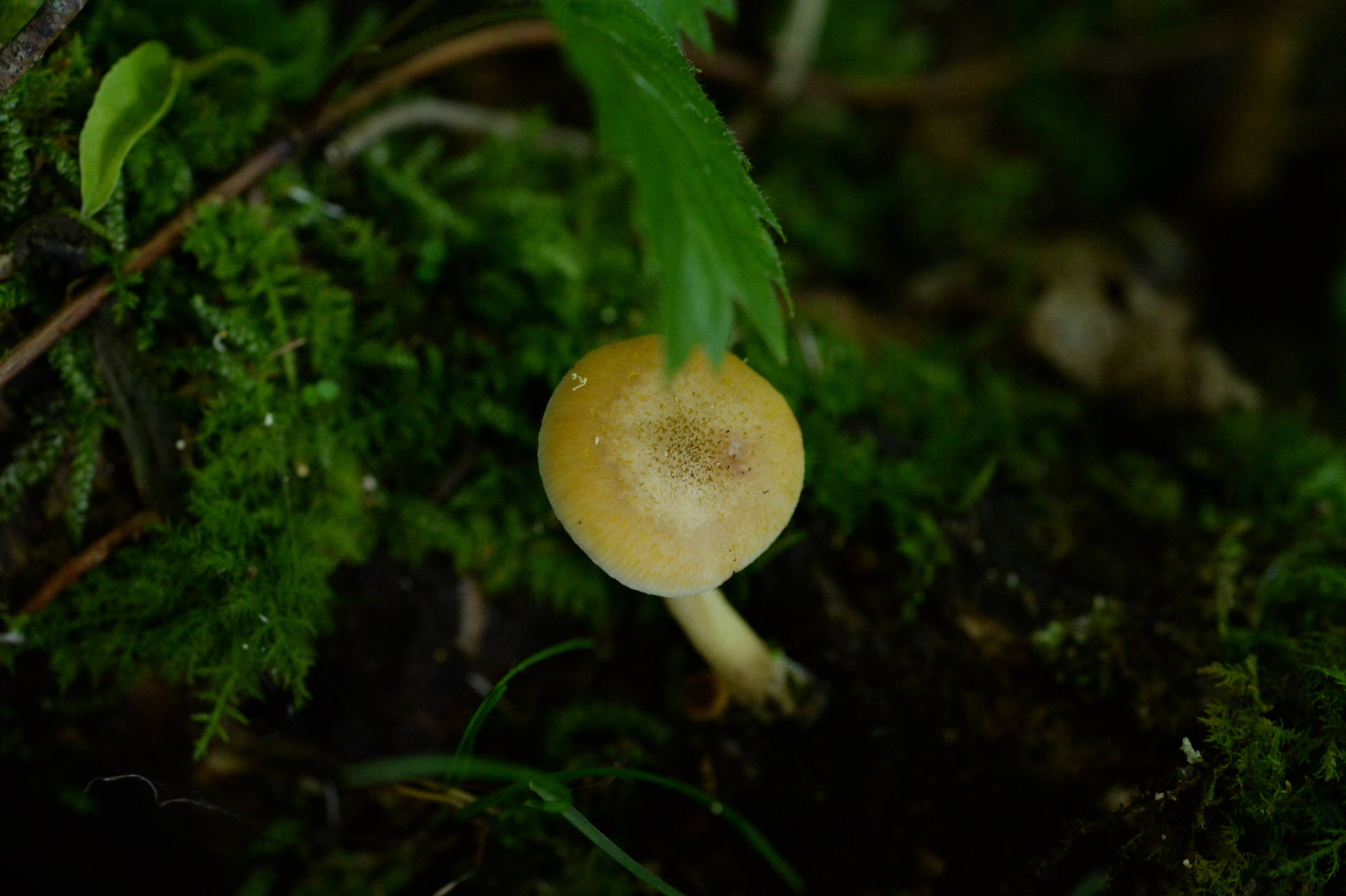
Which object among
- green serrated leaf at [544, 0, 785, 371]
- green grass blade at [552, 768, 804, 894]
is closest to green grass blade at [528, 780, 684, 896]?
green grass blade at [552, 768, 804, 894]

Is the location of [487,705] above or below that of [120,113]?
below

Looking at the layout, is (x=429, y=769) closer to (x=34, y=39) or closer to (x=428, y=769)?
(x=428, y=769)

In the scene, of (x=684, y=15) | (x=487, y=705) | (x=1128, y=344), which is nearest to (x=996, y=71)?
(x=1128, y=344)

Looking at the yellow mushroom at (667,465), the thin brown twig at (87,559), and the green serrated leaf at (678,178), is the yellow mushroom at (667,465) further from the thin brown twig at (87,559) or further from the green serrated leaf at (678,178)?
the thin brown twig at (87,559)

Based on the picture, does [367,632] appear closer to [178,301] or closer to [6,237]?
[178,301]

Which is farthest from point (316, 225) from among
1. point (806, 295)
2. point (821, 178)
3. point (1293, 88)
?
point (1293, 88)

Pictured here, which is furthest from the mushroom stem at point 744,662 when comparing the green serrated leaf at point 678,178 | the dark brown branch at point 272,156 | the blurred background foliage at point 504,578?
the dark brown branch at point 272,156
